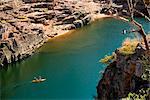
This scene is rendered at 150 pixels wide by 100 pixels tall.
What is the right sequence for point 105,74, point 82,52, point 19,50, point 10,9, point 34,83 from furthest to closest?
1. point 10,9
2. point 19,50
3. point 82,52
4. point 34,83
5. point 105,74

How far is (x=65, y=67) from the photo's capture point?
4069 cm

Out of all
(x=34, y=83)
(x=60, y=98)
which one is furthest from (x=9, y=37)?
(x=60, y=98)

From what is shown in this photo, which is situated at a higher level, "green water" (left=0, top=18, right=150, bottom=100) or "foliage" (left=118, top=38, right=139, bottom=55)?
"foliage" (left=118, top=38, right=139, bottom=55)

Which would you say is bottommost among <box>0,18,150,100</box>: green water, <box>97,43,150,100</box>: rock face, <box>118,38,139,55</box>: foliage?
<box>0,18,150,100</box>: green water

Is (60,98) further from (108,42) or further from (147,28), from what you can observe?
(147,28)

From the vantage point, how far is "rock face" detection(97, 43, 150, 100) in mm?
18047

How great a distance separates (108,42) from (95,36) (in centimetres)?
591

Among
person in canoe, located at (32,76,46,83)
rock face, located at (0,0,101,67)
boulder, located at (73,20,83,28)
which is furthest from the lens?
boulder, located at (73,20,83,28)

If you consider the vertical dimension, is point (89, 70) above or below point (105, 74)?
below

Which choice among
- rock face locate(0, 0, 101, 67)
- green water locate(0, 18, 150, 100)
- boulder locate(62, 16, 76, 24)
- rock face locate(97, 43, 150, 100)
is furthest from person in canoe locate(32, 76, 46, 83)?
boulder locate(62, 16, 76, 24)

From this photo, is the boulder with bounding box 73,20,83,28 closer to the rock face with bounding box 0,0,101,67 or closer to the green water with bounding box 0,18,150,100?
the rock face with bounding box 0,0,101,67

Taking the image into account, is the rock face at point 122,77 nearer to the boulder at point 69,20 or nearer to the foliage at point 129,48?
the foliage at point 129,48

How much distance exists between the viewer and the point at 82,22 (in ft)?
211

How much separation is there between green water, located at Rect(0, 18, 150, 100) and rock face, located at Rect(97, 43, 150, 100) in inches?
382
